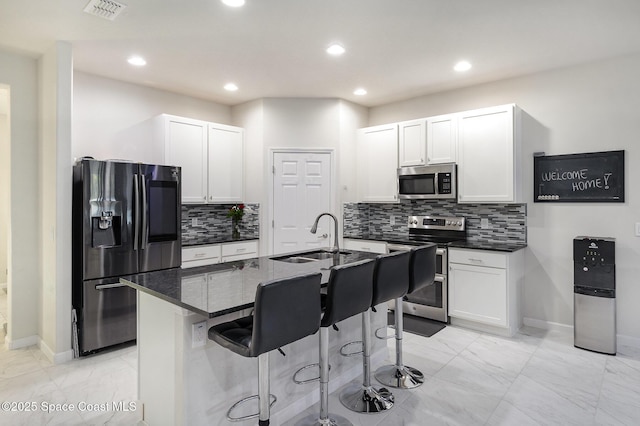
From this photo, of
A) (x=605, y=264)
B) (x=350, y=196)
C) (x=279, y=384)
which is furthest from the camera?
(x=350, y=196)

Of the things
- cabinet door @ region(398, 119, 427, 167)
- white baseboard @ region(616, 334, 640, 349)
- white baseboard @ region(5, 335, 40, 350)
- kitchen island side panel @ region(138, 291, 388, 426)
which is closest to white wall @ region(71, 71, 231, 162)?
white baseboard @ region(5, 335, 40, 350)

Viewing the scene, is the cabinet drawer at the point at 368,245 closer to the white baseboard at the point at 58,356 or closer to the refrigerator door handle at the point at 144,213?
the refrigerator door handle at the point at 144,213

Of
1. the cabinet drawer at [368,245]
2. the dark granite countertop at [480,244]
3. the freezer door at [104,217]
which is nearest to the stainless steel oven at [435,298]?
the dark granite countertop at [480,244]

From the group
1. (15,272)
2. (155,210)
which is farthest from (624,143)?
(15,272)

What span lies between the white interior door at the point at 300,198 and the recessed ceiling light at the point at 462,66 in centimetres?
184

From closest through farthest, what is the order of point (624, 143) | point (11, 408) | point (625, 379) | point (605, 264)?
point (11, 408) → point (625, 379) → point (605, 264) → point (624, 143)

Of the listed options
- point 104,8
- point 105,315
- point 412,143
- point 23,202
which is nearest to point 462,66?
point 412,143

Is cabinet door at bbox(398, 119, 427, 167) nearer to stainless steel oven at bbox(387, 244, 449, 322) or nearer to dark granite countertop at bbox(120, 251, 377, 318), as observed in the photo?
stainless steel oven at bbox(387, 244, 449, 322)

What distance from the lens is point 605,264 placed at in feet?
10.9

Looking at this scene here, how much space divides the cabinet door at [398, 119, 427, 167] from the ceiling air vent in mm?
3235

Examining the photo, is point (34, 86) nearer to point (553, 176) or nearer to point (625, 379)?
point (553, 176)

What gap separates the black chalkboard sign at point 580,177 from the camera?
3586 millimetres

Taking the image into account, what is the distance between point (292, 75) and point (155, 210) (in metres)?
2.02

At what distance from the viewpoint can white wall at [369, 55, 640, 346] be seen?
3.53 metres
